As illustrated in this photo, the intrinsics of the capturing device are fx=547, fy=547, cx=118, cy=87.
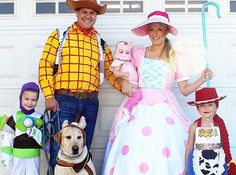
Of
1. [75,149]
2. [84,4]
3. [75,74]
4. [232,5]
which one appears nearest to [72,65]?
[75,74]

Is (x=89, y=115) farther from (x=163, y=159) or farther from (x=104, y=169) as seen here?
(x=163, y=159)

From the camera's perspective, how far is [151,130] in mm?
4262

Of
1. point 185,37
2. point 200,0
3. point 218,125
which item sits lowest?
point 218,125

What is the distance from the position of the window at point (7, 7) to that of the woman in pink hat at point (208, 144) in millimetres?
2167

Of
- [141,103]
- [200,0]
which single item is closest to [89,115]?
[141,103]

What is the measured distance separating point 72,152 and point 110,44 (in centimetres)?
142

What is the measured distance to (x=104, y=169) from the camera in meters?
4.38

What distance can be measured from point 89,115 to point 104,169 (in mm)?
473

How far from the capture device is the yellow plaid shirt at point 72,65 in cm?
448


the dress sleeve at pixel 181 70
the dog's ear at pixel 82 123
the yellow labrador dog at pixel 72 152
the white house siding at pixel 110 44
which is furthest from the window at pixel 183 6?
the yellow labrador dog at pixel 72 152

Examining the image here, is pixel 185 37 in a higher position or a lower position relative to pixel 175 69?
higher

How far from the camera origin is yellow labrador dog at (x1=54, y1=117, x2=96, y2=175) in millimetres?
4117

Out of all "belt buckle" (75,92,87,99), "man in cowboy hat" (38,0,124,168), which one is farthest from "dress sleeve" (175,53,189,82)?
"belt buckle" (75,92,87,99)

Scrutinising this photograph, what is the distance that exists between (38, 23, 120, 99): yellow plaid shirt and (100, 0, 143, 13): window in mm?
742
